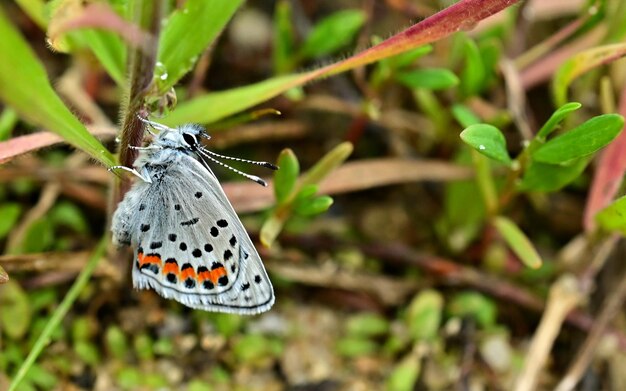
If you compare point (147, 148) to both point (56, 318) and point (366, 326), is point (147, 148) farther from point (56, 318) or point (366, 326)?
point (366, 326)

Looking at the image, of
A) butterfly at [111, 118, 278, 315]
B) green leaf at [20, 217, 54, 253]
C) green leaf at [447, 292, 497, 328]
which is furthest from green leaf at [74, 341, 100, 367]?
green leaf at [447, 292, 497, 328]

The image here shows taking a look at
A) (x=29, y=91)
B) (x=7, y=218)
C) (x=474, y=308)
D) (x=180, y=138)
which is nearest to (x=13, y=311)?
(x=7, y=218)

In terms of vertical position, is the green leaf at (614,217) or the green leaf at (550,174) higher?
the green leaf at (550,174)

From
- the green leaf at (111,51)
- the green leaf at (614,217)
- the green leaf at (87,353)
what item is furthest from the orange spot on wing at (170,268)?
the green leaf at (614,217)

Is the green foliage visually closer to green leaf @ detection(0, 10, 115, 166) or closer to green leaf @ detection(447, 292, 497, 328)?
green leaf @ detection(0, 10, 115, 166)

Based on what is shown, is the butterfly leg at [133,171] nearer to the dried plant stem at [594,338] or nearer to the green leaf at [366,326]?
the green leaf at [366,326]
